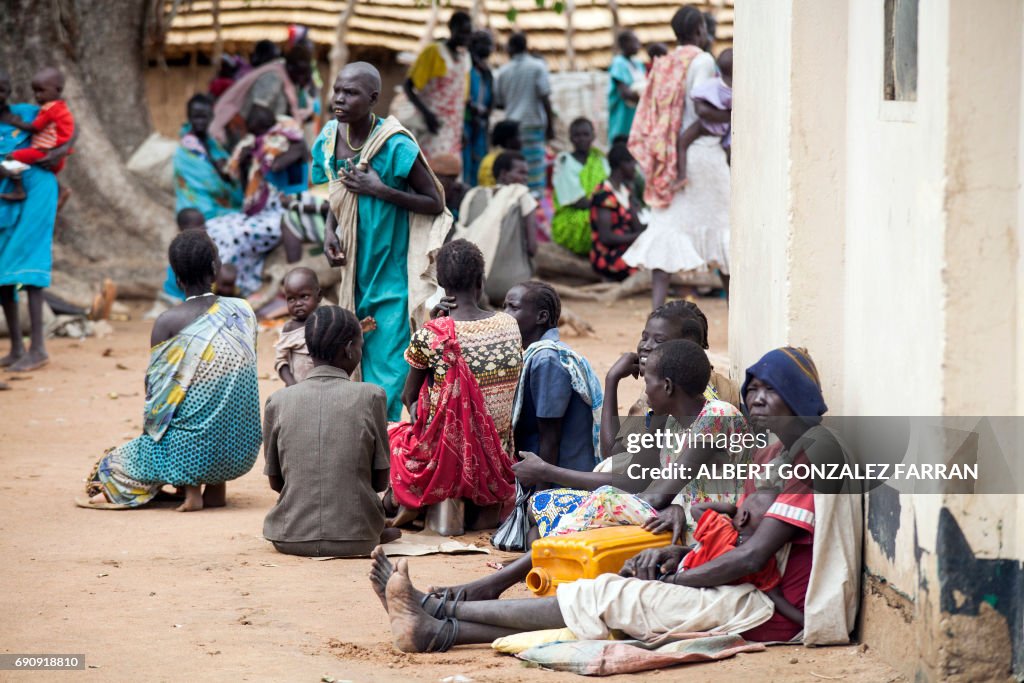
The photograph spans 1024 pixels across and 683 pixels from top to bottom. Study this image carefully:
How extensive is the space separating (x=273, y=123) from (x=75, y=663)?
907 cm

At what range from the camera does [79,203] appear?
13508mm

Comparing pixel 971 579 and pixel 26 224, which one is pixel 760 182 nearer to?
pixel 971 579

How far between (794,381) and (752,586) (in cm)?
64

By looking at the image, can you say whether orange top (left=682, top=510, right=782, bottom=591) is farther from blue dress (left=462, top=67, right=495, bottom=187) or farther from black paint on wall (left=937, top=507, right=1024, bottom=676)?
blue dress (left=462, top=67, right=495, bottom=187)

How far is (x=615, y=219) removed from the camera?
520 inches

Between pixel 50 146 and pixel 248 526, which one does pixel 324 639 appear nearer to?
pixel 248 526

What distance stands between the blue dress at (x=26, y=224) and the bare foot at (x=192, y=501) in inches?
166

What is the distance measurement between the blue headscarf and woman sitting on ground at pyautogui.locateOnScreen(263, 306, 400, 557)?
175 centimetres

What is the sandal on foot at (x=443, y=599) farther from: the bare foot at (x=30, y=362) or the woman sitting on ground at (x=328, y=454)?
the bare foot at (x=30, y=362)

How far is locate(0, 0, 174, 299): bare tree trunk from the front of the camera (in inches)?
517

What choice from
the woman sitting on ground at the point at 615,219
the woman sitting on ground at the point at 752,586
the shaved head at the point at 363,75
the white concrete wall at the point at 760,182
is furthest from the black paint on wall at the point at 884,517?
the woman sitting on ground at the point at 615,219

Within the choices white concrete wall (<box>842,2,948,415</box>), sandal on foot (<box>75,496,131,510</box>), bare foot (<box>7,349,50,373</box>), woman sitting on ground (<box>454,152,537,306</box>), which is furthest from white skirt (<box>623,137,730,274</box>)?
white concrete wall (<box>842,2,948,415</box>)

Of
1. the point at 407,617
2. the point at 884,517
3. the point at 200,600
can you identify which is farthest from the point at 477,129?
the point at 884,517

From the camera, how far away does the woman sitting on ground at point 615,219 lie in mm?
13125
